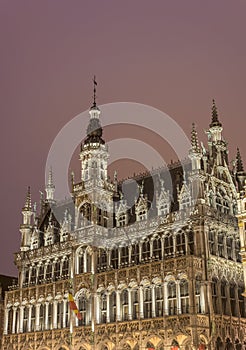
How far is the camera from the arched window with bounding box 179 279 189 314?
171ft

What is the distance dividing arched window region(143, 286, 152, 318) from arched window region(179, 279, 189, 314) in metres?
3.90

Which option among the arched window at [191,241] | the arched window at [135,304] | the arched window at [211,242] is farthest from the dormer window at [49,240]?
the arched window at [211,242]

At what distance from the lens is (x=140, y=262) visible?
2251 inches

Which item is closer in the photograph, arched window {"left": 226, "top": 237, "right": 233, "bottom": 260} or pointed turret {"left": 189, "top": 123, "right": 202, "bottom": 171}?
arched window {"left": 226, "top": 237, "right": 233, "bottom": 260}

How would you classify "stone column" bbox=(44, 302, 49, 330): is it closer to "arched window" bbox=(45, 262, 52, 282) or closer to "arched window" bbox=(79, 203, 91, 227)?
"arched window" bbox=(45, 262, 52, 282)

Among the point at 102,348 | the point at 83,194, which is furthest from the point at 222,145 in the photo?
the point at 102,348

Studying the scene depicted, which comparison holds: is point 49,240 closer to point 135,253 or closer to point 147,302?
point 135,253

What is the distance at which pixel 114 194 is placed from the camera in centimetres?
6644

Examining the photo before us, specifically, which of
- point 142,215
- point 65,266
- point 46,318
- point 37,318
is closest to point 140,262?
point 142,215

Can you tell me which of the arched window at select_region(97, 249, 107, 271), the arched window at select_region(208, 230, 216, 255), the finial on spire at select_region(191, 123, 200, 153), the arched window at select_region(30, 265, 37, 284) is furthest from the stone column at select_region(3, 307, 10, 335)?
the finial on spire at select_region(191, 123, 200, 153)

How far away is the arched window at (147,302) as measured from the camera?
2157 inches

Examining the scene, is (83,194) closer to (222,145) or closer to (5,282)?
(222,145)

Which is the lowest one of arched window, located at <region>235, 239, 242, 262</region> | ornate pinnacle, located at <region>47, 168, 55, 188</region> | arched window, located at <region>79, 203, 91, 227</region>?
arched window, located at <region>235, 239, 242, 262</region>

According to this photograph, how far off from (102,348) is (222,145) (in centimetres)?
2574
